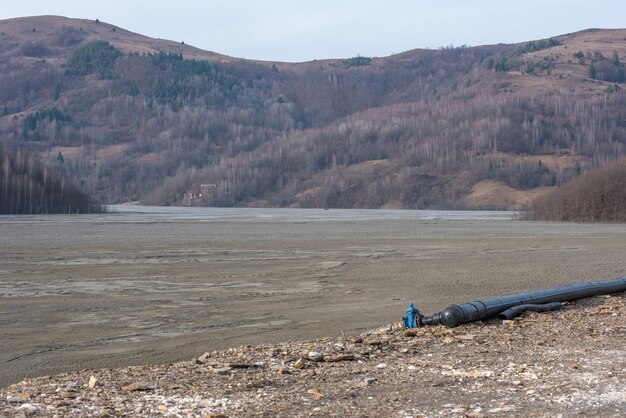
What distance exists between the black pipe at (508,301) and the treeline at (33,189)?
82.1 meters

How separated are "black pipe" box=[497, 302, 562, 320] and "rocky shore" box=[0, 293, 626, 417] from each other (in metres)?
1.23

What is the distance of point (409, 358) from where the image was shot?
12.4m

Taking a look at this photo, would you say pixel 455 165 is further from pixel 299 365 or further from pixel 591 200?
pixel 299 365

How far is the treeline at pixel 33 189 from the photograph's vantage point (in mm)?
96125

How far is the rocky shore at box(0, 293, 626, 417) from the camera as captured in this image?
9.58m

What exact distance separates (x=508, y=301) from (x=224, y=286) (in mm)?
9409

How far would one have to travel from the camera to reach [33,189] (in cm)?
9944

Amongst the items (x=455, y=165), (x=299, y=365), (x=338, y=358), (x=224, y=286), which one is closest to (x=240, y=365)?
(x=299, y=365)

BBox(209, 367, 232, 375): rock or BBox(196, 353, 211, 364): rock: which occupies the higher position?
BBox(209, 367, 232, 375): rock

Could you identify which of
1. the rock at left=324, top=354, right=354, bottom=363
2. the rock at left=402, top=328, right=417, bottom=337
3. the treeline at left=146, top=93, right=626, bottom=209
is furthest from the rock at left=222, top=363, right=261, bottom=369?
the treeline at left=146, top=93, right=626, bottom=209

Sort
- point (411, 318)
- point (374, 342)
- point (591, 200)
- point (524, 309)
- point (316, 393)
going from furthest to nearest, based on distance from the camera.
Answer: point (591, 200) < point (524, 309) < point (411, 318) < point (374, 342) < point (316, 393)

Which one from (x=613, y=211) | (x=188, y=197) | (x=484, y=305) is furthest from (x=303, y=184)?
(x=484, y=305)

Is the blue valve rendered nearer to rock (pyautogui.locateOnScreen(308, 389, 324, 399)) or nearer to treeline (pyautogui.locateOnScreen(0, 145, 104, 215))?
rock (pyautogui.locateOnScreen(308, 389, 324, 399))

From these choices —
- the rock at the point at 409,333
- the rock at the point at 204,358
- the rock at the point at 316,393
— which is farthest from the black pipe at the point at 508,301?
the rock at the point at 316,393
